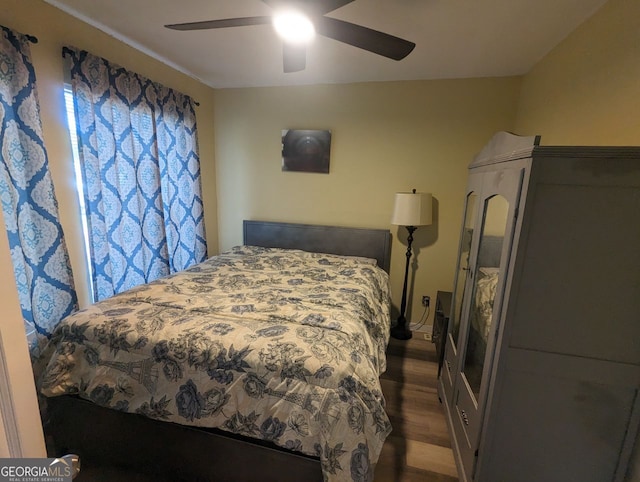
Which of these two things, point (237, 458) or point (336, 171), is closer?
point (237, 458)

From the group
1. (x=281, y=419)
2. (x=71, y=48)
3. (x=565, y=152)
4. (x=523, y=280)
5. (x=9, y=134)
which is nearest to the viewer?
(x=565, y=152)

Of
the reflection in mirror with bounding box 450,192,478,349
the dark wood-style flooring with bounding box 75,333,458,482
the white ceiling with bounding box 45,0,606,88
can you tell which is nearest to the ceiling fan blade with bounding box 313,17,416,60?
the white ceiling with bounding box 45,0,606,88

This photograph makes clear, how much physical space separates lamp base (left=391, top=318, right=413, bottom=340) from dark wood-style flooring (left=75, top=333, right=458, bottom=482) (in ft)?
1.02

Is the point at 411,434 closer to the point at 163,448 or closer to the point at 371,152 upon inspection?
the point at 163,448

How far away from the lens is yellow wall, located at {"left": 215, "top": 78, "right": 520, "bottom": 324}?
9.51ft

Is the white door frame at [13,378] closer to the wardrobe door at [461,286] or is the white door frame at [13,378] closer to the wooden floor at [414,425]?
the wooden floor at [414,425]

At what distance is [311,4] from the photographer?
1267mm

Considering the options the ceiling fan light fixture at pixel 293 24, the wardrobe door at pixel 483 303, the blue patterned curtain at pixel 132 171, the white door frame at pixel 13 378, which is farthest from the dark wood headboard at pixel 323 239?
the white door frame at pixel 13 378

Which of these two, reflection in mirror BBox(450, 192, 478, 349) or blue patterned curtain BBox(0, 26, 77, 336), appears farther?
reflection in mirror BBox(450, 192, 478, 349)

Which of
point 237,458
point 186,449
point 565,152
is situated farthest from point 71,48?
point 565,152

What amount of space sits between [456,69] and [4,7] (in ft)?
9.92

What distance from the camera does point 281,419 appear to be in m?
1.32

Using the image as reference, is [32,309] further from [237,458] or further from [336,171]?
[336,171]

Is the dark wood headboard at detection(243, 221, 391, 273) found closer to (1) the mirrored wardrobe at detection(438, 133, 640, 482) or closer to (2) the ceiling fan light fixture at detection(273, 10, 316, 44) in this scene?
(1) the mirrored wardrobe at detection(438, 133, 640, 482)
